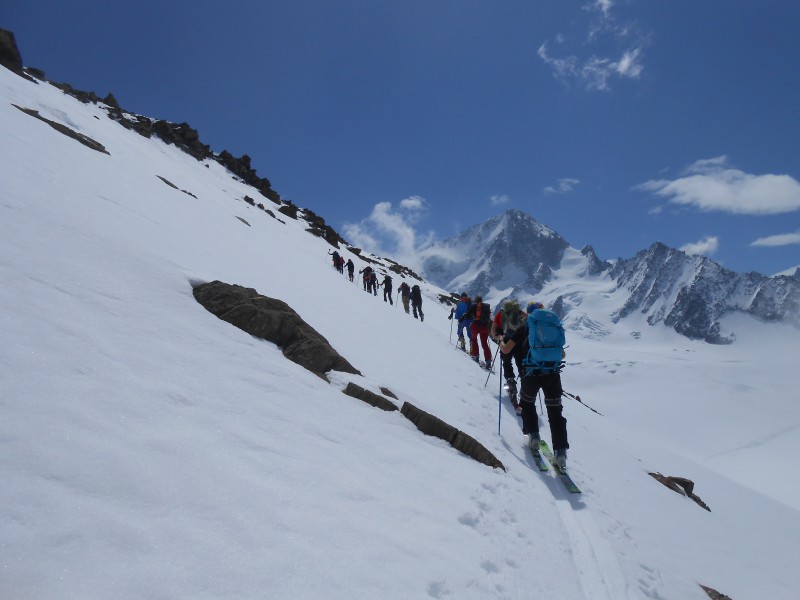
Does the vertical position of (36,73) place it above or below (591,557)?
above

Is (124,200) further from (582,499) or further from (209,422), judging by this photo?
(582,499)

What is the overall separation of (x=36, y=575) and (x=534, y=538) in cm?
465

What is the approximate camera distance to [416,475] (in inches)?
199

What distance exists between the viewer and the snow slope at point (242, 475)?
263 cm

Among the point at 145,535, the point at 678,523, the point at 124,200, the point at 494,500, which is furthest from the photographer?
the point at 124,200

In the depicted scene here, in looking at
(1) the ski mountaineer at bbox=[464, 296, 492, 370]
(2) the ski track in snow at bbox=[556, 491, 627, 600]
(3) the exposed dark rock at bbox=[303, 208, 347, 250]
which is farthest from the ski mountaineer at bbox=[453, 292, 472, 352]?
(3) the exposed dark rock at bbox=[303, 208, 347, 250]

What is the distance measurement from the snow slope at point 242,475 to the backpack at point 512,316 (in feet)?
6.14

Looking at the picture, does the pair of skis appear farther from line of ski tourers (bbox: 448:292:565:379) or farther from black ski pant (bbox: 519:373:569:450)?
line of ski tourers (bbox: 448:292:565:379)

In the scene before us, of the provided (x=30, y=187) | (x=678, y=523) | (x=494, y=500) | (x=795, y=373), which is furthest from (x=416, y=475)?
(x=795, y=373)

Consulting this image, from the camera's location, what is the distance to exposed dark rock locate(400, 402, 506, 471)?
6.52m

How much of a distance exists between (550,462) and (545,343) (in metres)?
2.23

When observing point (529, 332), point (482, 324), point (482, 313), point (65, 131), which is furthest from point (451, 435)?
point (65, 131)

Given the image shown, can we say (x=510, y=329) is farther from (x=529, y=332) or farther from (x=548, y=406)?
(x=548, y=406)

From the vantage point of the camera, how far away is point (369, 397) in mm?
6801
